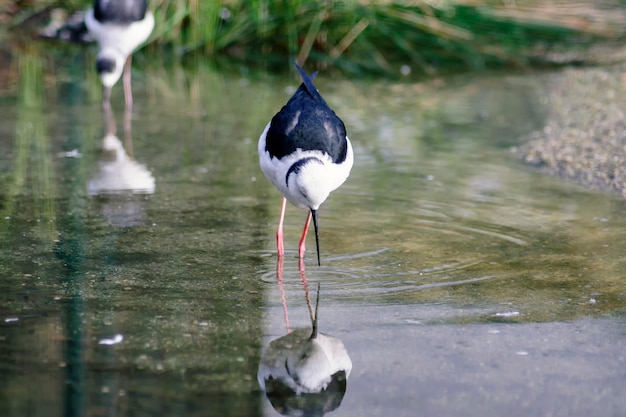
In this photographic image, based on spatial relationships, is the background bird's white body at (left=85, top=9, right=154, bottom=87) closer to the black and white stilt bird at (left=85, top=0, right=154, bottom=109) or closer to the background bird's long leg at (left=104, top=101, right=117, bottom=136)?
the black and white stilt bird at (left=85, top=0, right=154, bottom=109)

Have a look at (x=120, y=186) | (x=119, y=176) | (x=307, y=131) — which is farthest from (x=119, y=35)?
(x=307, y=131)

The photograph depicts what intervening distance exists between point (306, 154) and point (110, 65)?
16.8 feet

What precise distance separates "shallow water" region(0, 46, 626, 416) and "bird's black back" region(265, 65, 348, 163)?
48cm

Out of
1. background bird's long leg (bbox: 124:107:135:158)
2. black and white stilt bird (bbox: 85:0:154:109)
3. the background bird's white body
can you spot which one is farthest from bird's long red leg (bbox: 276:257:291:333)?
the background bird's white body

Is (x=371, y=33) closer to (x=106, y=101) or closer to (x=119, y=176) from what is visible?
(x=106, y=101)

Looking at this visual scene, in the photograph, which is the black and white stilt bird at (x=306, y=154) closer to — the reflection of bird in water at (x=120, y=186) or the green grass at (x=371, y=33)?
the reflection of bird in water at (x=120, y=186)

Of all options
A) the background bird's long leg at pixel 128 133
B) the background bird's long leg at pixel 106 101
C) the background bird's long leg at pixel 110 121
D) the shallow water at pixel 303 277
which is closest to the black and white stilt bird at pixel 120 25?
the background bird's long leg at pixel 106 101

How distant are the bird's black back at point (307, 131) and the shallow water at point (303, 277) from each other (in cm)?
48

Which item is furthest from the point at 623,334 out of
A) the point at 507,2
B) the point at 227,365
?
the point at 507,2

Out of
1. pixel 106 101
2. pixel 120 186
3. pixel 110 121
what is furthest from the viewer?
pixel 106 101

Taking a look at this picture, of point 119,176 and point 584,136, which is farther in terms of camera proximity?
point 584,136

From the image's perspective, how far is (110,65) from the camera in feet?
29.4

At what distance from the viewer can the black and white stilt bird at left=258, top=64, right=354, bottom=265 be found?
4.13 metres

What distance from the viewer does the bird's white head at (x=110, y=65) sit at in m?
8.77
